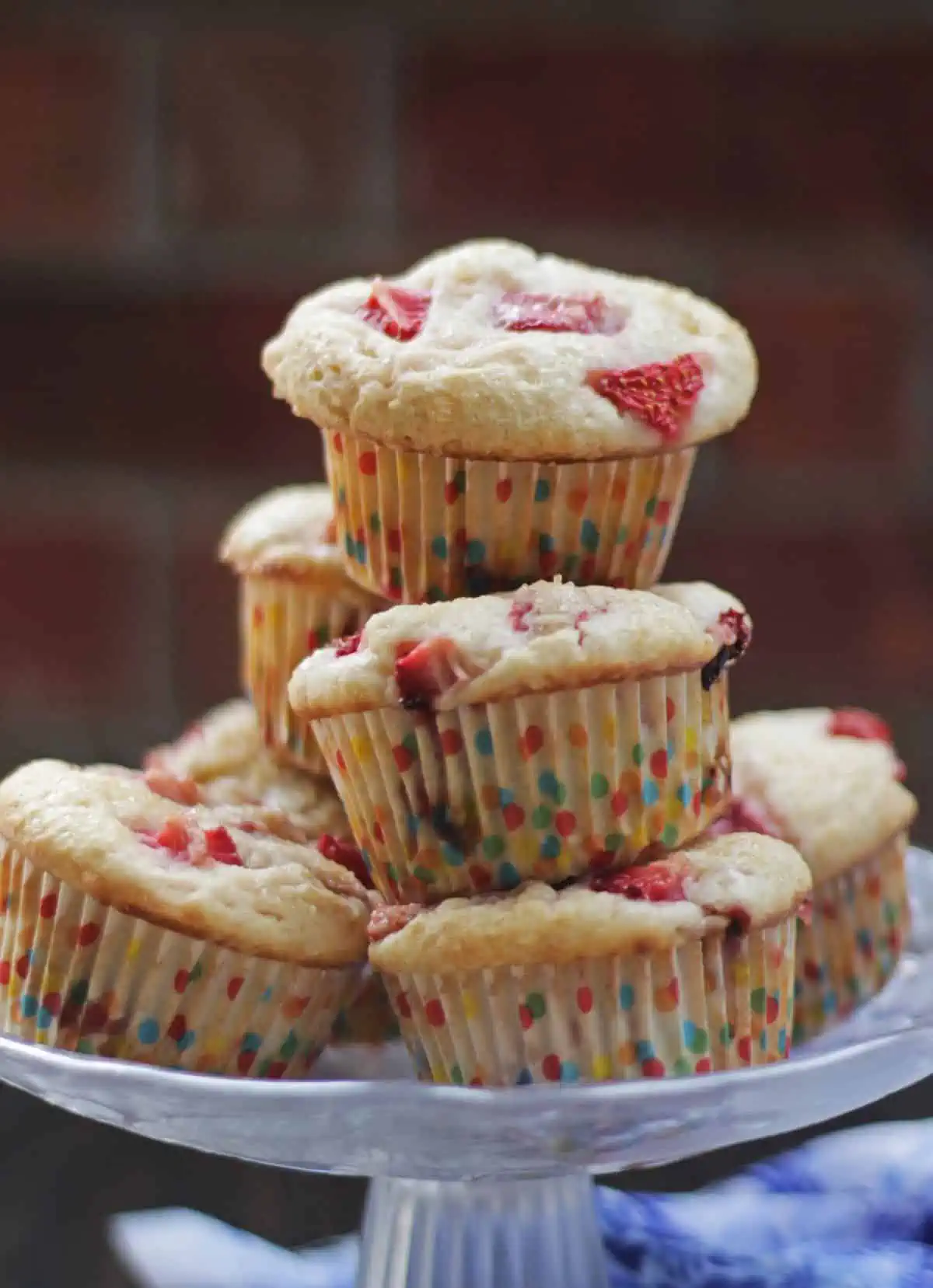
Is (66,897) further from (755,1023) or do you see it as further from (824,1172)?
(824,1172)

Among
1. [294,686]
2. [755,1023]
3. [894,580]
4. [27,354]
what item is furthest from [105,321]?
[755,1023]

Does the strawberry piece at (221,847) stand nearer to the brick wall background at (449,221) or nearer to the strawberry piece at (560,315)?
the strawberry piece at (560,315)

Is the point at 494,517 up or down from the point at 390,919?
up

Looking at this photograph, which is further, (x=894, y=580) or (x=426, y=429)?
(x=894, y=580)

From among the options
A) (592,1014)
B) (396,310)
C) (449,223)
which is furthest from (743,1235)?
(449,223)

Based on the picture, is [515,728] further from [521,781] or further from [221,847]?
[221,847]

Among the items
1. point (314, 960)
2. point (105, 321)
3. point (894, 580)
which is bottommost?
point (894, 580)

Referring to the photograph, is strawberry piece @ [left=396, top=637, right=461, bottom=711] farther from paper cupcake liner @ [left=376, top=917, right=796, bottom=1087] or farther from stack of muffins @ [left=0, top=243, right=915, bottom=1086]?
paper cupcake liner @ [left=376, top=917, right=796, bottom=1087]
